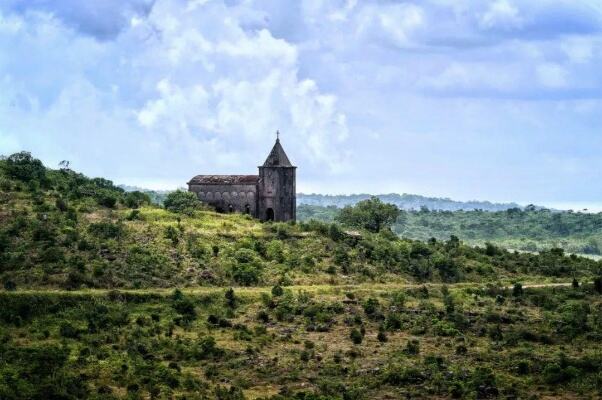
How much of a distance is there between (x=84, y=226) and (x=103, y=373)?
29.6 metres

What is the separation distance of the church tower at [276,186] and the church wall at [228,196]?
2.70 ft

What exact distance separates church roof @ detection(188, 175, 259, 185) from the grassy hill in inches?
191

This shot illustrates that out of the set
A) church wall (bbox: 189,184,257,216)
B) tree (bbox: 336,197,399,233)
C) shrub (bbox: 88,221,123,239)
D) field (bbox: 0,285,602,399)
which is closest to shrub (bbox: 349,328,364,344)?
field (bbox: 0,285,602,399)

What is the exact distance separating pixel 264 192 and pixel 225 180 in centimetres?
458

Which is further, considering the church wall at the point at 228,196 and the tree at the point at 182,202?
the church wall at the point at 228,196

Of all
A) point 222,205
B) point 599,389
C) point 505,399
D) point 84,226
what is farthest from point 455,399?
point 222,205

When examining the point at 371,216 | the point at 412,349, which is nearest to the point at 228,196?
the point at 371,216

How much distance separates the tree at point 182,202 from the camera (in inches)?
3787

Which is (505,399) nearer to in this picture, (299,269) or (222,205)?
(299,269)

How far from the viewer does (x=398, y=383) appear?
6022 cm

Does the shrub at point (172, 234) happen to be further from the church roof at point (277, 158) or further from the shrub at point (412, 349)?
the shrub at point (412, 349)

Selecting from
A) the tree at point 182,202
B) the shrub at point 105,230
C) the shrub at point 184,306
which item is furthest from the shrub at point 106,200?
the shrub at point 184,306

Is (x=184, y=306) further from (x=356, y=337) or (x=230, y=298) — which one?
Result: (x=356, y=337)

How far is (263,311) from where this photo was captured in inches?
2808
